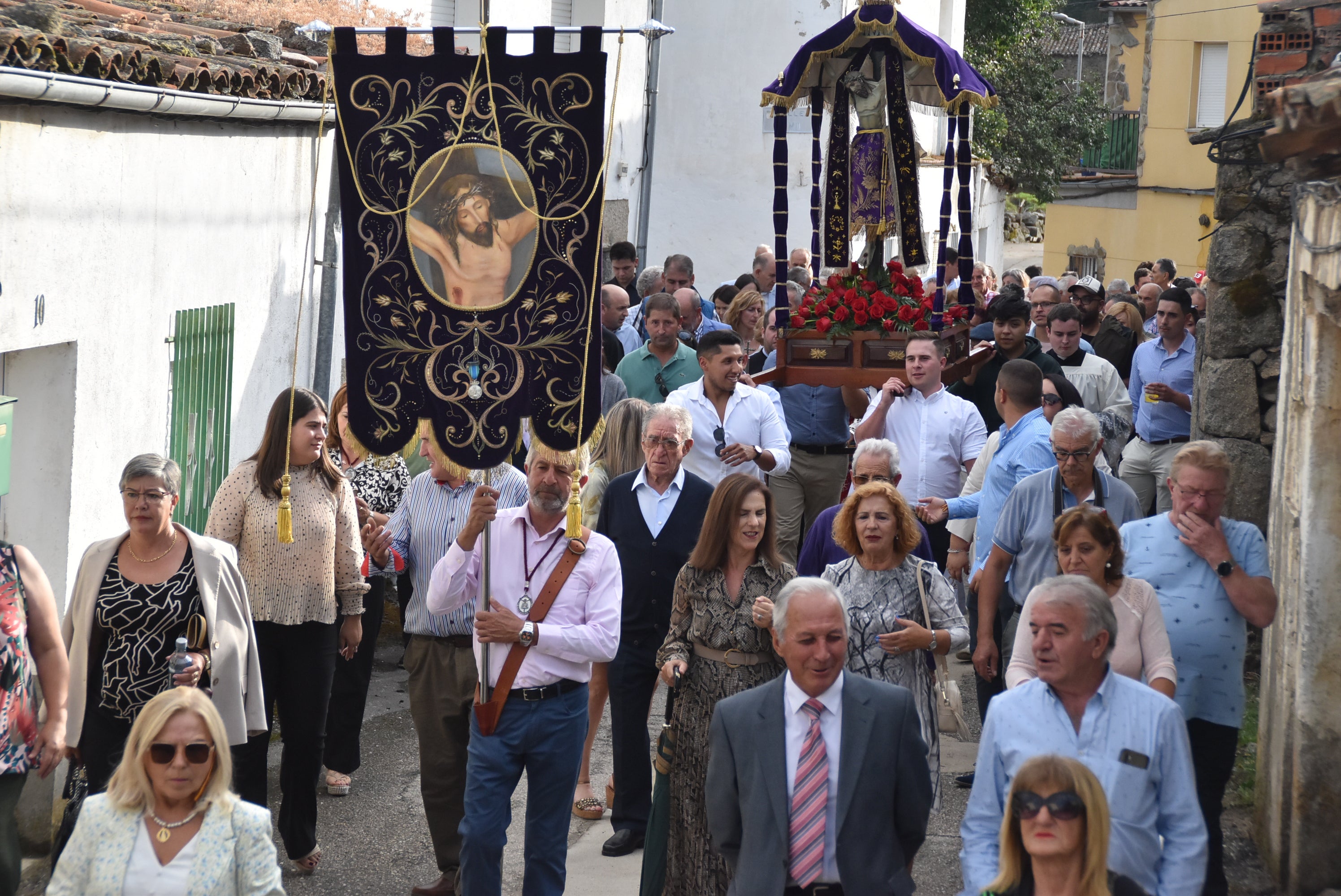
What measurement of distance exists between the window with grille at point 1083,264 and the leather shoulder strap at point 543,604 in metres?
25.9

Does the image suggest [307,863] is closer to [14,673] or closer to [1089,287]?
[14,673]

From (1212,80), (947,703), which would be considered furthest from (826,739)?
(1212,80)

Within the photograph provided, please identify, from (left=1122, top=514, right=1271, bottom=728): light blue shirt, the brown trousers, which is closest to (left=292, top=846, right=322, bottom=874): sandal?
the brown trousers

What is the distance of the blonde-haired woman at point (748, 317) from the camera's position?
10500mm

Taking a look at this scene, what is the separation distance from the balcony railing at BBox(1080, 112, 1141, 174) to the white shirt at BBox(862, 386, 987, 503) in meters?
22.5

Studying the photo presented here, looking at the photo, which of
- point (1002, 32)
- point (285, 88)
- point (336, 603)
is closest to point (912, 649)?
point (336, 603)

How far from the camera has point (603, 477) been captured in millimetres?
7285

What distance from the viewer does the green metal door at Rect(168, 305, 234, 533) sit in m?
8.09

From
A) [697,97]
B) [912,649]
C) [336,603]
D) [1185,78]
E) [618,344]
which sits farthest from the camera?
[1185,78]

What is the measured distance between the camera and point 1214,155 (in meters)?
8.05

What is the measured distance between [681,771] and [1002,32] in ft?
79.2

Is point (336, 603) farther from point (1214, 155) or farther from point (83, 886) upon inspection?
point (1214, 155)

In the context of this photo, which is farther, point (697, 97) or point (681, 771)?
point (697, 97)

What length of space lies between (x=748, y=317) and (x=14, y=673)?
6315 mm
